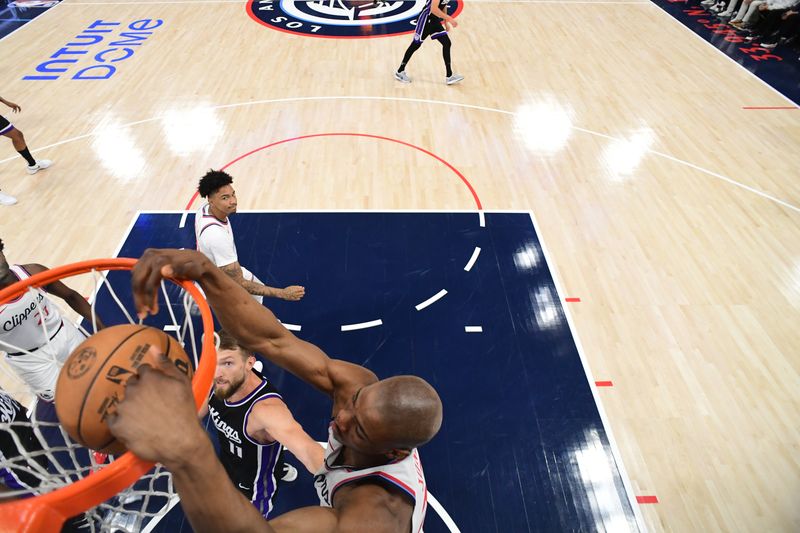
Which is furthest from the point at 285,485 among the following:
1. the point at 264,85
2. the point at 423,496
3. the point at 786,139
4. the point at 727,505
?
the point at 786,139

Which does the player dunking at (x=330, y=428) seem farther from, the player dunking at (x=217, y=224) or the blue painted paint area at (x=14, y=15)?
the blue painted paint area at (x=14, y=15)

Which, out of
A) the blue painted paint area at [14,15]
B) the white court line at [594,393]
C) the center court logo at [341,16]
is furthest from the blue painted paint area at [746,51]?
the blue painted paint area at [14,15]

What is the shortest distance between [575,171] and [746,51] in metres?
6.60

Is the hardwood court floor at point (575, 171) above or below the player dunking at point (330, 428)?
below

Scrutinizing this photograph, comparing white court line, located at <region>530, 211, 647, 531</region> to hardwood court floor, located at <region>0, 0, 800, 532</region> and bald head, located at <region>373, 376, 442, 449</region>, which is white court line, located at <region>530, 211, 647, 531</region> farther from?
bald head, located at <region>373, 376, 442, 449</region>

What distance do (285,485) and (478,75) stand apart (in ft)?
25.6

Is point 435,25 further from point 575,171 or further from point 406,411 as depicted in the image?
point 406,411

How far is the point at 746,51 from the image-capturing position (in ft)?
33.1

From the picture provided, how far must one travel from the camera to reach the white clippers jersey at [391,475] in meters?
1.93

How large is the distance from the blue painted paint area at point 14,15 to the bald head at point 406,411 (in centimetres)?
1311

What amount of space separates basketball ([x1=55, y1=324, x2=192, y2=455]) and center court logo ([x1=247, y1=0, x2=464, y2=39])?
10.2 metres

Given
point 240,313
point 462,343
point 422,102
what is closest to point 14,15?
point 422,102

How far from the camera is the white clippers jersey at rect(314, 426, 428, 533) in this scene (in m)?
1.93

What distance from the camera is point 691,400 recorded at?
413 cm
